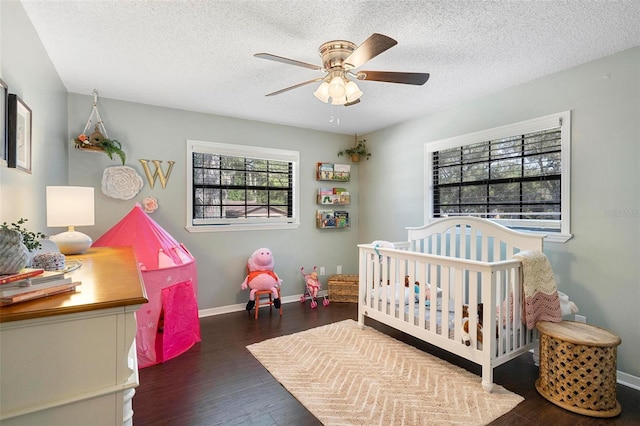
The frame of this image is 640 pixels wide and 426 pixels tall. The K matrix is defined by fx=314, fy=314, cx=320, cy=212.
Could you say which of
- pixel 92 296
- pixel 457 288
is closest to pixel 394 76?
pixel 457 288

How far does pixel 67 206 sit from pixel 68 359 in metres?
1.59

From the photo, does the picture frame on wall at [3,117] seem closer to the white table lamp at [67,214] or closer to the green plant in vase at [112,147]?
the white table lamp at [67,214]

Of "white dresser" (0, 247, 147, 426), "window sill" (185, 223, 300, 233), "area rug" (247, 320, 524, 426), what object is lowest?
"area rug" (247, 320, 524, 426)

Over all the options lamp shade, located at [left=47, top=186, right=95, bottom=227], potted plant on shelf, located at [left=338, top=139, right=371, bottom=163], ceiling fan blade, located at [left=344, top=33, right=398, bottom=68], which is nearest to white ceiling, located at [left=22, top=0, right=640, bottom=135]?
ceiling fan blade, located at [left=344, top=33, right=398, bottom=68]

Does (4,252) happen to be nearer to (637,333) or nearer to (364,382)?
(364,382)

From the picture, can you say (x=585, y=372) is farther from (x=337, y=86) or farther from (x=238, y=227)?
(x=238, y=227)

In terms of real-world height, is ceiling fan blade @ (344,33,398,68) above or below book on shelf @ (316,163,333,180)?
above

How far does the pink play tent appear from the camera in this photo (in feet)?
8.30

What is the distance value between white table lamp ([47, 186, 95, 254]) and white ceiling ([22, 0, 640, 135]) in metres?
1.01

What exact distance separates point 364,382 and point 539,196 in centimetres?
217

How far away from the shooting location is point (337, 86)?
1983mm

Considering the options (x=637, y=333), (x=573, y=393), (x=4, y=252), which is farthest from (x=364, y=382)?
(x=4, y=252)

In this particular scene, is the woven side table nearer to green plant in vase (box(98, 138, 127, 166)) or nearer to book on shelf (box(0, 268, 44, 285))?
book on shelf (box(0, 268, 44, 285))

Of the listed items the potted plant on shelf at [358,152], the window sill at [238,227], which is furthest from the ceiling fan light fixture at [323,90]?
the potted plant on shelf at [358,152]
